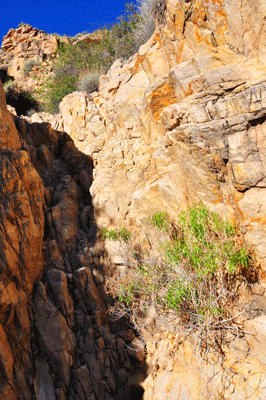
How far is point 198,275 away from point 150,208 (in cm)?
259

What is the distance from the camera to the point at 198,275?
19.3 ft

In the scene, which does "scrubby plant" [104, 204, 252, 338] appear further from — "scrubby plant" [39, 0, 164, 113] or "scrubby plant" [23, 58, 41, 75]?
"scrubby plant" [23, 58, 41, 75]

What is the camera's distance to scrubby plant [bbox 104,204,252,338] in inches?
226

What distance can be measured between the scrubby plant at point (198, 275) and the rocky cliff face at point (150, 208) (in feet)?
1.18

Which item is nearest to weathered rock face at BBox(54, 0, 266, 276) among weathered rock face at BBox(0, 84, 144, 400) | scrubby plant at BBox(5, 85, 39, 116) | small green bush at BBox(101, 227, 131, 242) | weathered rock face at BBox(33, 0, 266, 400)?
weathered rock face at BBox(33, 0, 266, 400)

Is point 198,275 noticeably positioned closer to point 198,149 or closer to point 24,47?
point 198,149

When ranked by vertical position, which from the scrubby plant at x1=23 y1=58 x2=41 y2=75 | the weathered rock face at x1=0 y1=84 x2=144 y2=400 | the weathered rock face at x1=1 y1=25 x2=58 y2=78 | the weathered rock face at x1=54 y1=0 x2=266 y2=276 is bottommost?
the weathered rock face at x1=0 y1=84 x2=144 y2=400

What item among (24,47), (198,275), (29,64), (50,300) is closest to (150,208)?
(198,275)

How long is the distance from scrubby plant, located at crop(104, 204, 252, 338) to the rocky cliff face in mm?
359

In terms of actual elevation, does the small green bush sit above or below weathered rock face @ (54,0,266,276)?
below

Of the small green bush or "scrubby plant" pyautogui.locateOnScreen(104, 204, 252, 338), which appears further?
the small green bush

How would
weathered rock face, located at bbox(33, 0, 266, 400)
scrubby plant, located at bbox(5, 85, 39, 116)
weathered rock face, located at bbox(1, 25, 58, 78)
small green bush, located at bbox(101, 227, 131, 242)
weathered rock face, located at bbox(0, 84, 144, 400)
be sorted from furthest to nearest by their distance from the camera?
weathered rock face, located at bbox(1, 25, 58, 78)
scrubby plant, located at bbox(5, 85, 39, 116)
small green bush, located at bbox(101, 227, 131, 242)
weathered rock face, located at bbox(0, 84, 144, 400)
weathered rock face, located at bbox(33, 0, 266, 400)

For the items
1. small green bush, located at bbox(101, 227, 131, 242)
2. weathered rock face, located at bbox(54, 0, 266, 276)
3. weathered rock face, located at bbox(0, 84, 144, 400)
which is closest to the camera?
weathered rock face, located at bbox(54, 0, 266, 276)

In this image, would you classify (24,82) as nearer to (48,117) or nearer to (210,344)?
(48,117)
